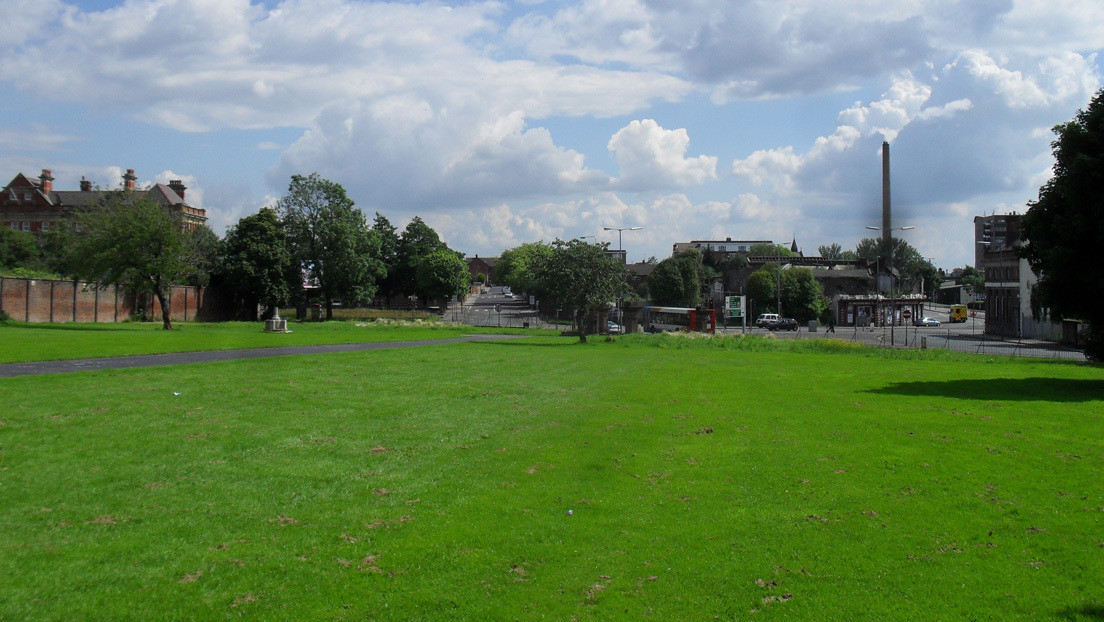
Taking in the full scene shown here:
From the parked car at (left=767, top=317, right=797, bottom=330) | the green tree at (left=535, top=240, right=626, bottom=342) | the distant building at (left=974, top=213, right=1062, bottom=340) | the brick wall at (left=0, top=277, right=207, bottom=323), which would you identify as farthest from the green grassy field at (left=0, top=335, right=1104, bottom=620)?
the parked car at (left=767, top=317, right=797, bottom=330)

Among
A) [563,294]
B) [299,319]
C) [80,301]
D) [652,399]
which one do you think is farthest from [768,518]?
[299,319]

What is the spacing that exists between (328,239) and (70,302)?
96.1 feet

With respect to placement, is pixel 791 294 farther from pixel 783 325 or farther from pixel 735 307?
pixel 735 307

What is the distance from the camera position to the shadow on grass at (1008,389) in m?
23.0

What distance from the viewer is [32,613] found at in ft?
21.7

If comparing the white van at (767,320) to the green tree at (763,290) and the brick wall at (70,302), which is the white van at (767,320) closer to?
the green tree at (763,290)

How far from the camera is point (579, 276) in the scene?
54094mm

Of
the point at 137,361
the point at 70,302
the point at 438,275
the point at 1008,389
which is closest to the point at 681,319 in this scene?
the point at 1008,389

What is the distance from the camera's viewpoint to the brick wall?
193 feet

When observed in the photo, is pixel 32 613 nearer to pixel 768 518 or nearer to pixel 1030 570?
pixel 768 518

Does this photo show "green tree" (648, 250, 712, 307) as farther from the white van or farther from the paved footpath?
the paved footpath

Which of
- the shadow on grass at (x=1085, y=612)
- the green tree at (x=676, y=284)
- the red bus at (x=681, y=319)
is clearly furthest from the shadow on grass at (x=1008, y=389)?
the green tree at (x=676, y=284)

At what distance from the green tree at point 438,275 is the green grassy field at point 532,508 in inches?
4159

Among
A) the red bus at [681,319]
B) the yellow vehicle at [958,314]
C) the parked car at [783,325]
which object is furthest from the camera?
the yellow vehicle at [958,314]
